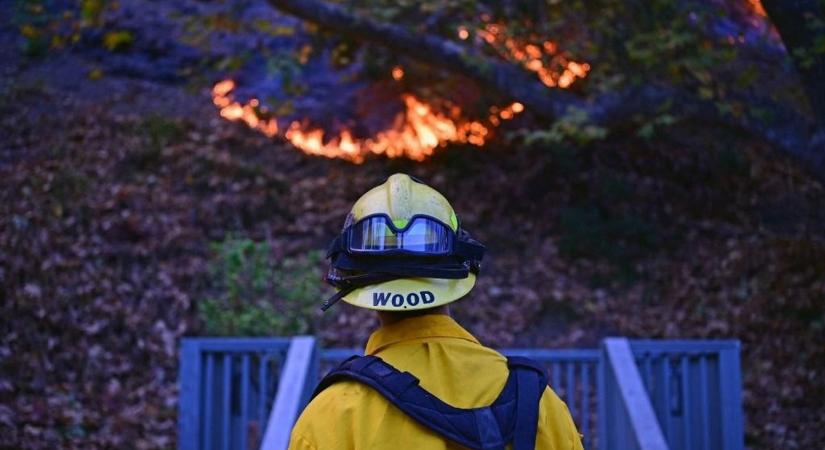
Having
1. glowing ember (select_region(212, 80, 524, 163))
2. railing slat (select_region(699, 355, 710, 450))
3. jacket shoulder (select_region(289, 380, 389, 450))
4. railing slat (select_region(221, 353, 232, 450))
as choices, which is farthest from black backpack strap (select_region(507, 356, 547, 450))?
glowing ember (select_region(212, 80, 524, 163))

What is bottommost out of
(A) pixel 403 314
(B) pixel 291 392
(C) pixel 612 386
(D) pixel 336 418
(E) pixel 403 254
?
(C) pixel 612 386

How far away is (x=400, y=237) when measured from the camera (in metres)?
2.22

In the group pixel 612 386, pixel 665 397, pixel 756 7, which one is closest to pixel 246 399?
pixel 612 386

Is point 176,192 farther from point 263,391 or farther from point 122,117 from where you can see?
point 263,391

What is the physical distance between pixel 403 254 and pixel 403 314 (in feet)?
0.46

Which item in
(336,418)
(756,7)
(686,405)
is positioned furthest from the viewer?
(756,7)

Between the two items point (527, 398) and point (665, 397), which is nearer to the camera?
point (527, 398)

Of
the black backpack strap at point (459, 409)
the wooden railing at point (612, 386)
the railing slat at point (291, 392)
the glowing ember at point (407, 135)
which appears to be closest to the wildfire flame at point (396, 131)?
the glowing ember at point (407, 135)

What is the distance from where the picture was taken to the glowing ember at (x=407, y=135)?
11.5 meters

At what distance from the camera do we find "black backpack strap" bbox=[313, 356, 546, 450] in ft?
6.62

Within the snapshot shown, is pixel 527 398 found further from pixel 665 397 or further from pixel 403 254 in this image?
pixel 665 397

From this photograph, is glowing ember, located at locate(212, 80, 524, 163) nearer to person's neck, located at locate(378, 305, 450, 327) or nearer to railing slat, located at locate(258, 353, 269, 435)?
railing slat, located at locate(258, 353, 269, 435)

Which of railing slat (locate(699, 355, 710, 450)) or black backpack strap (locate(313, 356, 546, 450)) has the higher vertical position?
black backpack strap (locate(313, 356, 546, 450))

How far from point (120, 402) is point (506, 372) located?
21.7 ft
